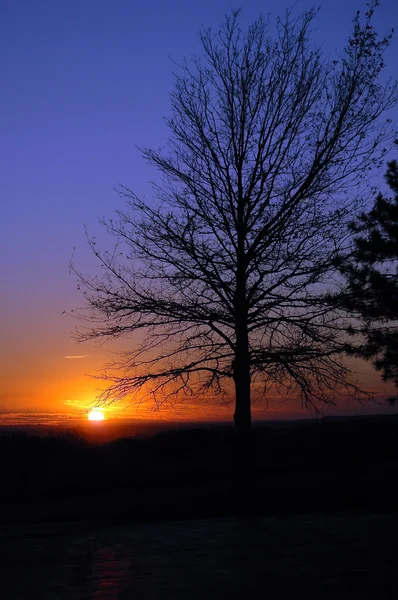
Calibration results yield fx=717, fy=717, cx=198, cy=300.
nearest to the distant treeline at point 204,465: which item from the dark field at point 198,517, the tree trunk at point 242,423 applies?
the dark field at point 198,517

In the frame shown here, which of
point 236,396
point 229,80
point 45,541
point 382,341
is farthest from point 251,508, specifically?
point 229,80

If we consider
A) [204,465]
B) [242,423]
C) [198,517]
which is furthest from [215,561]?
[204,465]

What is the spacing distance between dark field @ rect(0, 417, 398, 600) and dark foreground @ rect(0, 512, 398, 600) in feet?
0.07

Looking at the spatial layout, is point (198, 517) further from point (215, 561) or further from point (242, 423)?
point (215, 561)

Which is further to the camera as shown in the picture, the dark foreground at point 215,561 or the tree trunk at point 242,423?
the tree trunk at point 242,423

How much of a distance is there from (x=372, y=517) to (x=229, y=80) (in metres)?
9.32

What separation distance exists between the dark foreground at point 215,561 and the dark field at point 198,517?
22mm

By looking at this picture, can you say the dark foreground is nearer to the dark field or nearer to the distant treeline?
the dark field

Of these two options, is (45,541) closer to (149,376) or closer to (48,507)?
(149,376)

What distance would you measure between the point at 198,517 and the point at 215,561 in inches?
234

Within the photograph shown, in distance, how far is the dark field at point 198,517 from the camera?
7.04m

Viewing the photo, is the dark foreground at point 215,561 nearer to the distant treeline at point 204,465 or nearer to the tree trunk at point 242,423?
the tree trunk at point 242,423

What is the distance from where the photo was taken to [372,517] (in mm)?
10992

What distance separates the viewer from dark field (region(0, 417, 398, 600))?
23.1 feet
